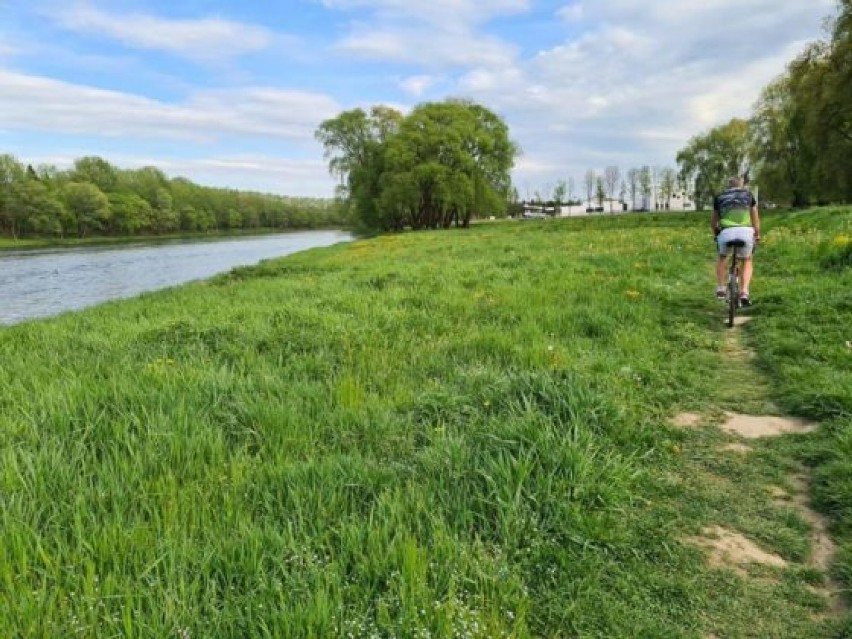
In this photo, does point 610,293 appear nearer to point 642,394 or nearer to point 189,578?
point 642,394

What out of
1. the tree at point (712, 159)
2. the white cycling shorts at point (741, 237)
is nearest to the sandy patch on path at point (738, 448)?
the white cycling shorts at point (741, 237)

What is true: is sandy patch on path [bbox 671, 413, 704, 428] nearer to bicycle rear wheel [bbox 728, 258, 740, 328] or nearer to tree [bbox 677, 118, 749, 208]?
bicycle rear wheel [bbox 728, 258, 740, 328]

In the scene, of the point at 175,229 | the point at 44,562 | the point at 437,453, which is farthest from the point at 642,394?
the point at 175,229

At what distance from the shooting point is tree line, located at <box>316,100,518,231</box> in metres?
57.7

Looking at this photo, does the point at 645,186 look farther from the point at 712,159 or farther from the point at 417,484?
the point at 417,484

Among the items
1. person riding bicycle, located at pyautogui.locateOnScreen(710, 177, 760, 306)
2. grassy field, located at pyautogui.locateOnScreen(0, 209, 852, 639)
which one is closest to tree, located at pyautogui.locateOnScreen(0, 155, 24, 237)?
grassy field, located at pyautogui.locateOnScreen(0, 209, 852, 639)

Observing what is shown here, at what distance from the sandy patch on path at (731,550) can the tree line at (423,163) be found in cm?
5478

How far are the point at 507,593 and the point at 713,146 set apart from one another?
3859 inches

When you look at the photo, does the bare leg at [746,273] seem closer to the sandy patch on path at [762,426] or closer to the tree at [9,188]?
the sandy patch on path at [762,426]

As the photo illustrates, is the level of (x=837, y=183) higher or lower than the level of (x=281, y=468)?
higher

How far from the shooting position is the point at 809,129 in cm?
3741

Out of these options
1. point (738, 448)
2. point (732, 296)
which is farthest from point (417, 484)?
point (732, 296)

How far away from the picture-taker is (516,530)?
309cm

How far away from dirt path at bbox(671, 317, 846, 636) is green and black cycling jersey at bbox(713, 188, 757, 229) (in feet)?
12.0
